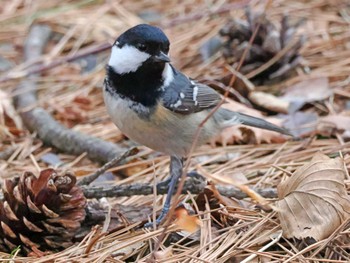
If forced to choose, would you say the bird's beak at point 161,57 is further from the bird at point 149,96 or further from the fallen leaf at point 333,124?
the fallen leaf at point 333,124

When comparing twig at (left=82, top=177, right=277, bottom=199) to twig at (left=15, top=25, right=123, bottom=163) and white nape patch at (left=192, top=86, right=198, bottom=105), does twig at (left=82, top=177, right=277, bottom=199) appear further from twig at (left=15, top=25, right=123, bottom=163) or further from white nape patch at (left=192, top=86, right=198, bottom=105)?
twig at (left=15, top=25, right=123, bottom=163)

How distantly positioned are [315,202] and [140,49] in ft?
2.62

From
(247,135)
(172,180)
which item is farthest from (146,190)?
(247,135)

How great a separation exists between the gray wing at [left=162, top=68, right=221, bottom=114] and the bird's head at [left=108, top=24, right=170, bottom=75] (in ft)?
0.42

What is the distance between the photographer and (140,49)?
236cm

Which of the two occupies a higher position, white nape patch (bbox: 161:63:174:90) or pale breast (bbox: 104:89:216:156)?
white nape patch (bbox: 161:63:174:90)

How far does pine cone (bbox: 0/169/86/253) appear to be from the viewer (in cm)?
209

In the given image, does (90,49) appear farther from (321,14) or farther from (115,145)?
(321,14)

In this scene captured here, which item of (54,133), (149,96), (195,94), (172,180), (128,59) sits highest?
(128,59)

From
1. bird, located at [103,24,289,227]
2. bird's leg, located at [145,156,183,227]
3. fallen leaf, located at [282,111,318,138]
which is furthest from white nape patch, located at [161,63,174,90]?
fallen leaf, located at [282,111,318,138]

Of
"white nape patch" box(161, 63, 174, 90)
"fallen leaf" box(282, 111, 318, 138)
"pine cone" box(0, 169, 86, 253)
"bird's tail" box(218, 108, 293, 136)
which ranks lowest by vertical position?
"fallen leaf" box(282, 111, 318, 138)

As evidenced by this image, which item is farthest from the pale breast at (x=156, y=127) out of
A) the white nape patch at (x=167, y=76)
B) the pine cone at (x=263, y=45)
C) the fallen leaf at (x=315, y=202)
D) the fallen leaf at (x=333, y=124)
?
the pine cone at (x=263, y=45)

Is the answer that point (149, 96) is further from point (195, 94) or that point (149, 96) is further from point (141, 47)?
point (195, 94)

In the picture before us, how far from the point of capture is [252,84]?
3498mm
